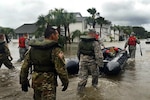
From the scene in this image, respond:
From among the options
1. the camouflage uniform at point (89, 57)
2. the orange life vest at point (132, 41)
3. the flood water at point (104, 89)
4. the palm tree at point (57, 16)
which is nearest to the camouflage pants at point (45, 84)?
the flood water at point (104, 89)

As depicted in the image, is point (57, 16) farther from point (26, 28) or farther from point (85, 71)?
point (85, 71)

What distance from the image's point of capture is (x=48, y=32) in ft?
16.1

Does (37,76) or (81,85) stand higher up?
(37,76)

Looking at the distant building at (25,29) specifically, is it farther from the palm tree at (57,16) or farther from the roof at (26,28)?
the palm tree at (57,16)

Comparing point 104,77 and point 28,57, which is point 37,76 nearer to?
point 28,57

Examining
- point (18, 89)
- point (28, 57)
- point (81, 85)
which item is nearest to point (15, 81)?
point (18, 89)

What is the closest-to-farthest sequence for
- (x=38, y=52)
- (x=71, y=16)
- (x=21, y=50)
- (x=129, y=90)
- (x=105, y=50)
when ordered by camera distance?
(x=38, y=52) → (x=129, y=90) → (x=105, y=50) → (x=21, y=50) → (x=71, y=16)

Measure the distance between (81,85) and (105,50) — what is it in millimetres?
5018

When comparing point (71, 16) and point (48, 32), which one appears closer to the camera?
point (48, 32)

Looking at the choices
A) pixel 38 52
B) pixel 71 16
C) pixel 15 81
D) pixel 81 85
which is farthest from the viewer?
pixel 71 16

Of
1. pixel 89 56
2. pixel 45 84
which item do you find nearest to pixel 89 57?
pixel 89 56

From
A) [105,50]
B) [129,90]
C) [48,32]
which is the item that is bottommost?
[129,90]

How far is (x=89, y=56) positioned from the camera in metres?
8.07

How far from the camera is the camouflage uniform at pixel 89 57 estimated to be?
7.94 meters
